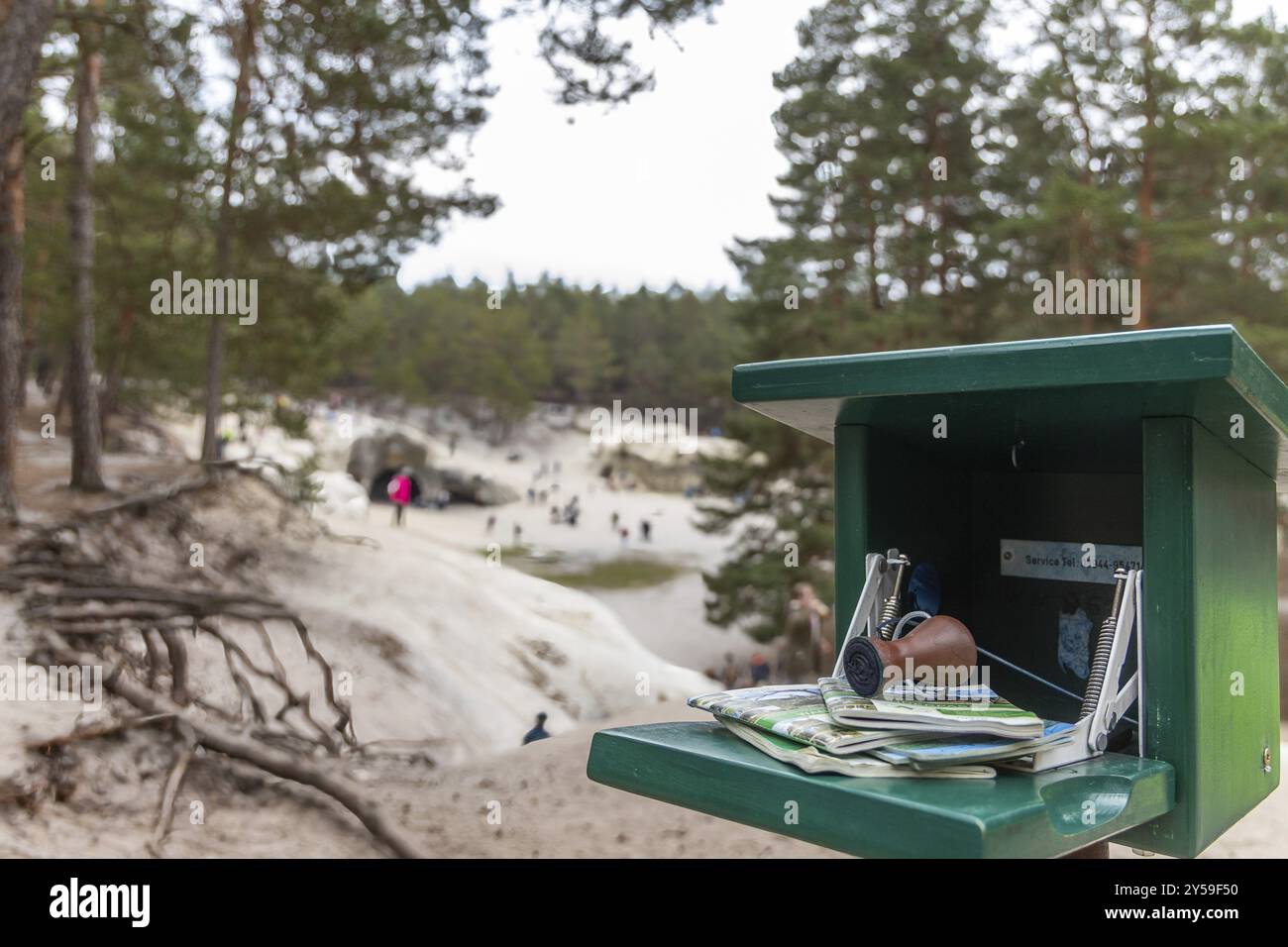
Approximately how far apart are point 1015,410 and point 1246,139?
15.8 meters

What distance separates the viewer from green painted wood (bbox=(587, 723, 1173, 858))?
4.79 feet

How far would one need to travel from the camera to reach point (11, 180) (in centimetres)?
1082

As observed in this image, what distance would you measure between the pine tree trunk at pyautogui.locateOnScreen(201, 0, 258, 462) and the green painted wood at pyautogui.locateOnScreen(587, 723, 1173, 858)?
43.6 ft

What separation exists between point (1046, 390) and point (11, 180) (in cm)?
1207

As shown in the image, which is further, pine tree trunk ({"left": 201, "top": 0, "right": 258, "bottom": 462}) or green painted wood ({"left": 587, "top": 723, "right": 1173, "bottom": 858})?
pine tree trunk ({"left": 201, "top": 0, "right": 258, "bottom": 462})

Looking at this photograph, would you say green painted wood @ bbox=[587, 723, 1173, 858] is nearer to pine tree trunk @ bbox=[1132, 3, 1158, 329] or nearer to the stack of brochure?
the stack of brochure

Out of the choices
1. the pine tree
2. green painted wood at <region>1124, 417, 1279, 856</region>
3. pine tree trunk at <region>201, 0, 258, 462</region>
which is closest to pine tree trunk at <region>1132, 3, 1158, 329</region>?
the pine tree

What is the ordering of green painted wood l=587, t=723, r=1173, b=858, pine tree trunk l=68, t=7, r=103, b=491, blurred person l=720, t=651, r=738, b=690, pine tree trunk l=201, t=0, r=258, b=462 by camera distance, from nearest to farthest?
green painted wood l=587, t=723, r=1173, b=858 < pine tree trunk l=68, t=7, r=103, b=491 < pine tree trunk l=201, t=0, r=258, b=462 < blurred person l=720, t=651, r=738, b=690

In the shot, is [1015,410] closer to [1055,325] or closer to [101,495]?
[101,495]

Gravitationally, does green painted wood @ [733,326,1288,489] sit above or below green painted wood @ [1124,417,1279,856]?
above

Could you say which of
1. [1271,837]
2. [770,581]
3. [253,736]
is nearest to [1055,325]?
[770,581]

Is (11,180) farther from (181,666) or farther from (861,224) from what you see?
(861,224)

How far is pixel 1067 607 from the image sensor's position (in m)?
2.75

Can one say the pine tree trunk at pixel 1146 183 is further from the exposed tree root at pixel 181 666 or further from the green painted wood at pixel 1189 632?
the green painted wood at pixel 1189 632
